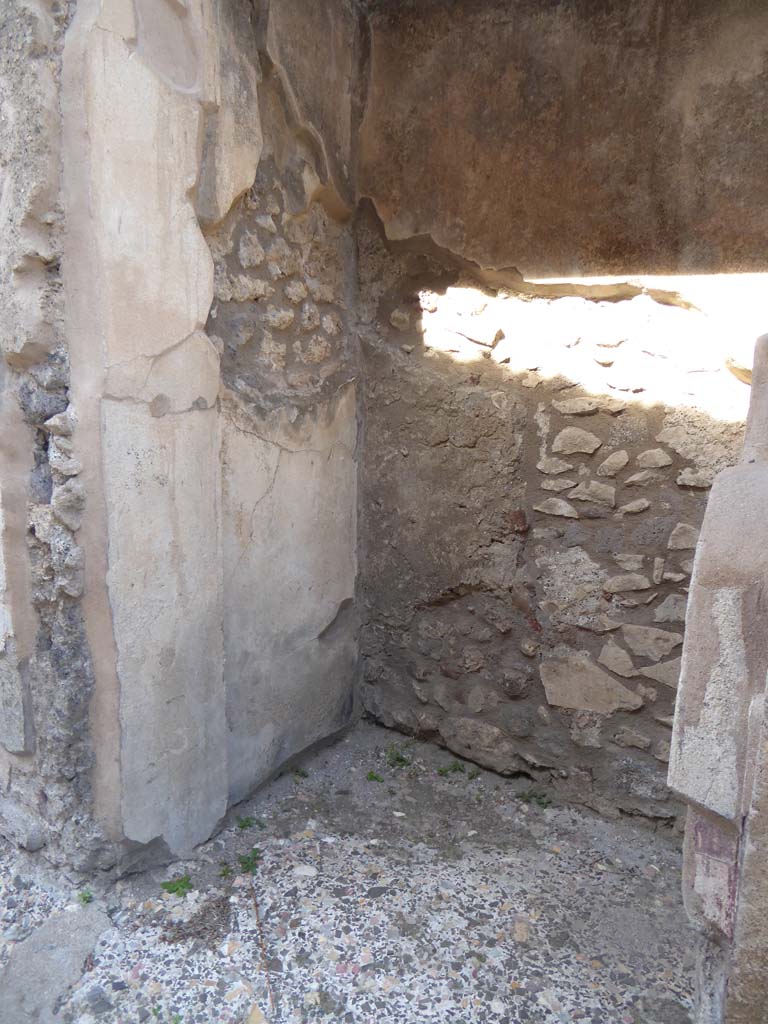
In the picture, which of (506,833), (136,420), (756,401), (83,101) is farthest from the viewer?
(506,833)

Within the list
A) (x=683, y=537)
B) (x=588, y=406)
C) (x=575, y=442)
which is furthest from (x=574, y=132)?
(x=683, y=537)

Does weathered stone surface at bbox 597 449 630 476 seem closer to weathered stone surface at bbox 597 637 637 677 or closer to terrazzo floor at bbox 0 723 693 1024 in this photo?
weathered stone surface at bbox 597 637 637 677

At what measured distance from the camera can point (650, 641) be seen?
86.3 inches

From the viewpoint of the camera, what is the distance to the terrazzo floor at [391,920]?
1653 mm

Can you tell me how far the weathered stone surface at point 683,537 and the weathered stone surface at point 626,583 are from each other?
125 millimetres

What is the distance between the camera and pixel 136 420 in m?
1.78

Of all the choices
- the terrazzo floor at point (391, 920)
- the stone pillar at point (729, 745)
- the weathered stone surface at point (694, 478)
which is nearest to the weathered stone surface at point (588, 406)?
the weathered stone surface at point (694, 478)

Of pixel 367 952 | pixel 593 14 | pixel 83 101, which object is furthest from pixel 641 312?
pixel 367 952

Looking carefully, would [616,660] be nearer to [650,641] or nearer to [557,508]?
[650,641]

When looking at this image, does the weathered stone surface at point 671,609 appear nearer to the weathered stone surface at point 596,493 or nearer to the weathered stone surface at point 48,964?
the weathered stone surface at point 596,493

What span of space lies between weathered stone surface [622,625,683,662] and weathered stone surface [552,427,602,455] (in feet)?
1.74

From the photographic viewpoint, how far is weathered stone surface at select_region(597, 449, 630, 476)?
7.17 feet

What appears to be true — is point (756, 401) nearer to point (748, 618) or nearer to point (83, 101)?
point (748, 618)

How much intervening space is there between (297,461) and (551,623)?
930 mm
